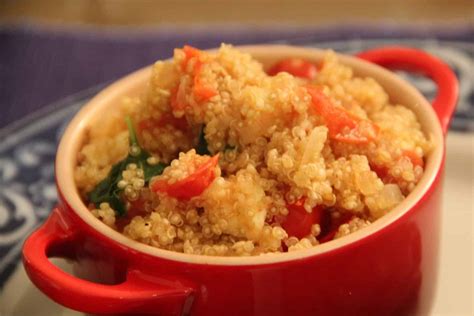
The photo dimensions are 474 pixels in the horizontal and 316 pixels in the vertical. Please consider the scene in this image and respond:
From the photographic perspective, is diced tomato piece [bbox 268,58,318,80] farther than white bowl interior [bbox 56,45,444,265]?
Yes

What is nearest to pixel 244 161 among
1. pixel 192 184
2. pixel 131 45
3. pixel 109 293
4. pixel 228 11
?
pixel 192 184

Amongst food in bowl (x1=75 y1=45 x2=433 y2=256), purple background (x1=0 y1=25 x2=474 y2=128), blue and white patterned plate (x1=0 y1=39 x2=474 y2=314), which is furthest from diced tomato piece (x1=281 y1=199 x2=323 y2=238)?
purple background (x1=0 y1=25 x2=474 y2=128)

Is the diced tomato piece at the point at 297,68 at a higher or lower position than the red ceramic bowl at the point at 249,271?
higher

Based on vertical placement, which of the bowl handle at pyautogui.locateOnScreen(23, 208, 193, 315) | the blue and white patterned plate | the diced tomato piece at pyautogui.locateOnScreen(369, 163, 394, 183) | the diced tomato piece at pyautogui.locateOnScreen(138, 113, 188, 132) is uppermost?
the diced tomato piece at pyautogui.locateOnScreen(138, 113, 188, 132)

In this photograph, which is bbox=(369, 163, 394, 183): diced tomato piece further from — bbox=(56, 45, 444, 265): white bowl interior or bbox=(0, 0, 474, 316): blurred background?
bbox=(0, 0, 474, 316): blurred background

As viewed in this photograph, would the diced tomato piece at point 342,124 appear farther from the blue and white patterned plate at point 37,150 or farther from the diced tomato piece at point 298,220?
the blue and white patterned plate at point 37,150

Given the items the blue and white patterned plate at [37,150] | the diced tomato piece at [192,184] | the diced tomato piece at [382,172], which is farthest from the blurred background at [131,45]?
the diced tomato piece at [192,184]
